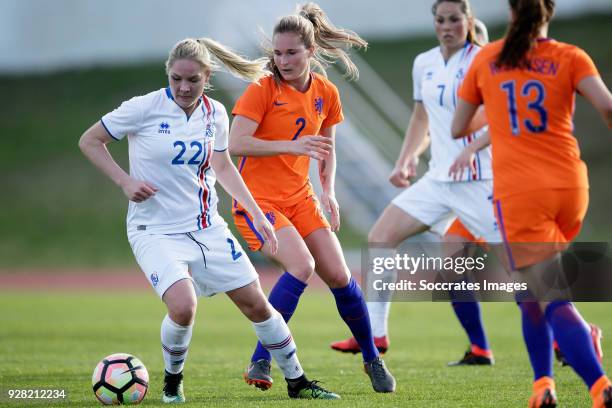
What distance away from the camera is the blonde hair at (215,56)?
17.3 feet

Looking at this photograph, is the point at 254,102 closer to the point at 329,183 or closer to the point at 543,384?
the point at 329,183

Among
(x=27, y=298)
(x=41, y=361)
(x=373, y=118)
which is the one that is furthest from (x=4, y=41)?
(x=41, y=361)

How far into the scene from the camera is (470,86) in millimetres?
4617

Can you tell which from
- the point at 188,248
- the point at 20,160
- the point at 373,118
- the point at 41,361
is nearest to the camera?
the point at 188,248

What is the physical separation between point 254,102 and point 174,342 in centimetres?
147

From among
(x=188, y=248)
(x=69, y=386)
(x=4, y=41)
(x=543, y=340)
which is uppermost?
(x=4, y=41)

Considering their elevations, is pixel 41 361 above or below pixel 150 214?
below

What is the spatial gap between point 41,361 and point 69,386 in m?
1.58

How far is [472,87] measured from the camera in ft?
15.1

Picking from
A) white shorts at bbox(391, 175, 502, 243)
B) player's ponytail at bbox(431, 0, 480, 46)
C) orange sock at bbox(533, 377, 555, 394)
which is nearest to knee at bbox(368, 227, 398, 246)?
white shorts at bbox(391, 175, 502, 243)

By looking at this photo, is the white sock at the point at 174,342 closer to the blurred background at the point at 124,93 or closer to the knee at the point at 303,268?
the knee at the point at 303,268

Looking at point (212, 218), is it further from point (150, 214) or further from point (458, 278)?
point (458, 278)

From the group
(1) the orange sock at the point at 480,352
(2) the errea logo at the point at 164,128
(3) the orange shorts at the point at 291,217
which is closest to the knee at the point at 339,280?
(3) the orange shorts at the point at 291,217

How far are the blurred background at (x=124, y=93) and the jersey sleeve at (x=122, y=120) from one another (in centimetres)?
1513
